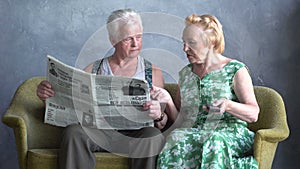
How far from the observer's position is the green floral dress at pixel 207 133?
2721 millimetres

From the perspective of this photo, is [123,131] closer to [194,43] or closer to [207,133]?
[207,133]

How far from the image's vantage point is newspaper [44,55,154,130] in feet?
9.20

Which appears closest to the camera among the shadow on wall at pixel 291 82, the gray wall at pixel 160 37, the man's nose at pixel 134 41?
the man's nose at pixel 134 41

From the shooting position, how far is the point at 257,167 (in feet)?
8.91

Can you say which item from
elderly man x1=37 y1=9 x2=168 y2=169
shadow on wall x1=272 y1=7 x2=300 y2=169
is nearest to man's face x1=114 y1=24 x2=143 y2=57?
elderly man x1=37 y1=9 x2=168 y2=169

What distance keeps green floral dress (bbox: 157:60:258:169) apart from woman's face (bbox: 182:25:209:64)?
0.12 m

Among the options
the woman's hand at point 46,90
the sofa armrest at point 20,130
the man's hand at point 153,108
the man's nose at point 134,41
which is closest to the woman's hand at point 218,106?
the man's hand at point 153,108

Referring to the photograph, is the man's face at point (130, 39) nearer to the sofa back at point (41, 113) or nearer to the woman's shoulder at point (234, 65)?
the sofa back at point (41, 113)

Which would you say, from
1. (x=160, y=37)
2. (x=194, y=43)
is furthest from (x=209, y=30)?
(x=160, y=37)

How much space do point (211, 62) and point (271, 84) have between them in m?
0.90

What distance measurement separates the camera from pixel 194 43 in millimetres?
2873

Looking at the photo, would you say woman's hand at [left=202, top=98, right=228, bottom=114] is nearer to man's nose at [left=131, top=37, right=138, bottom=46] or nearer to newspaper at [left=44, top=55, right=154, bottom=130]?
newspaper at [left=44, top=55, right=154, bottom=130]

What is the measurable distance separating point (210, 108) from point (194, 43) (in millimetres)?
345

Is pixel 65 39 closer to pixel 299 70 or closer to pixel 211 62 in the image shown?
pixel 211 62
